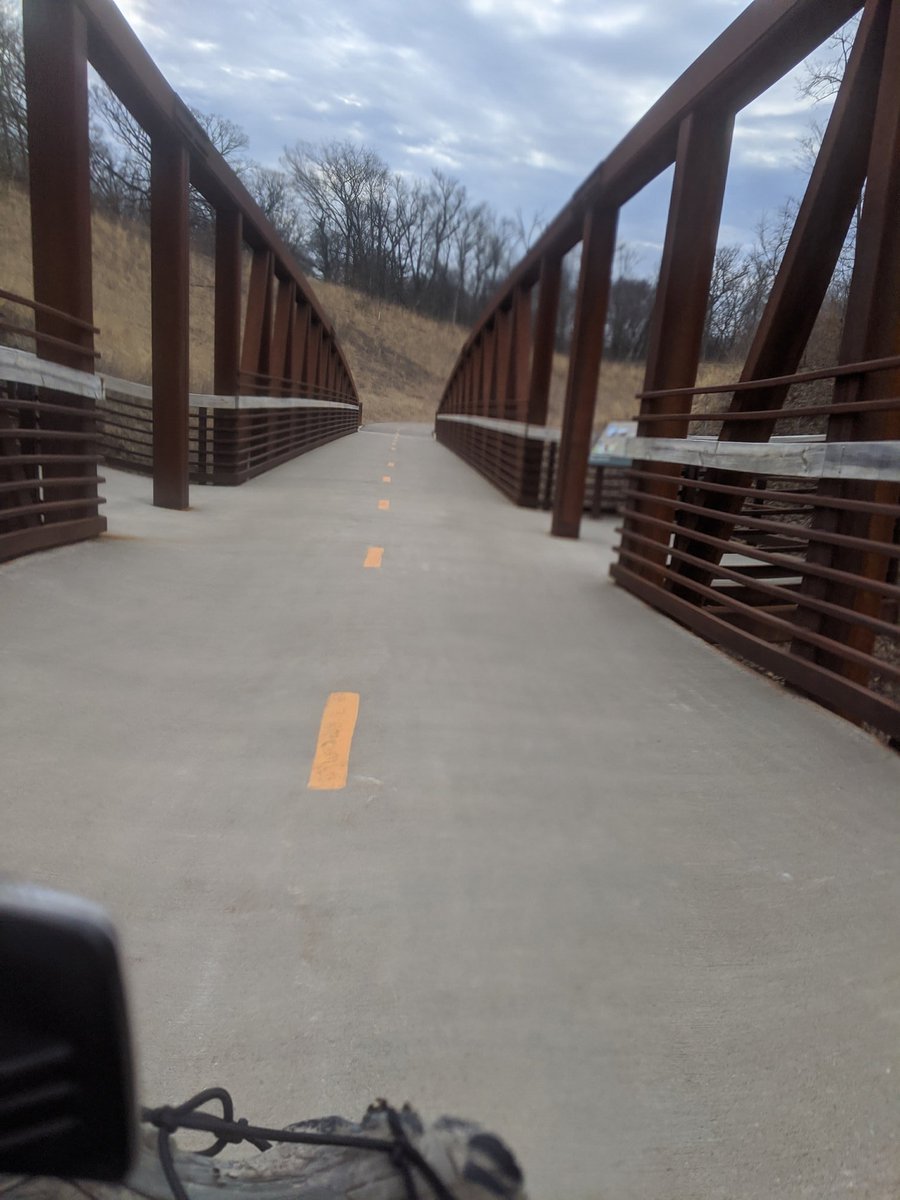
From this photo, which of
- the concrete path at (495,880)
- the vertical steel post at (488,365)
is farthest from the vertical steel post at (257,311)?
the concrete path at (495,880)

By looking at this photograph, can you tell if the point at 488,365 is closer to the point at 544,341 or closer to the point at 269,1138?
the point at 544,341

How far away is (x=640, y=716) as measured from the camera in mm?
4203

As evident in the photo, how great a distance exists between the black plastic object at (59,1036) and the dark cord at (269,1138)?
13.0 inches

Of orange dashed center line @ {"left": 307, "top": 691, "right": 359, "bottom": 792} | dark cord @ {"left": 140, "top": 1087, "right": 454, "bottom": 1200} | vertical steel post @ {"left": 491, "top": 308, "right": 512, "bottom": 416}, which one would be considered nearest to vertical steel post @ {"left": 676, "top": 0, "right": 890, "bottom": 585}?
orange dashed center line @ {"left": 307, "top": 691, "right": 359, "bottom": 792}

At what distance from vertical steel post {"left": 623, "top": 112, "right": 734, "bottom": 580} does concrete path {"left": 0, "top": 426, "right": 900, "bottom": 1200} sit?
98.5 inches

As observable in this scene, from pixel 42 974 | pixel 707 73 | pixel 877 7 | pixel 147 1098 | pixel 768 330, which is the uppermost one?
pixel 707 73

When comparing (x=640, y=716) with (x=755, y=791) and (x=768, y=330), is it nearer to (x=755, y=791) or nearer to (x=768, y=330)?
(x=755, y=791)

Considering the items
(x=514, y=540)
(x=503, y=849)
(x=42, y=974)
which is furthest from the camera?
(x=514, y=540)

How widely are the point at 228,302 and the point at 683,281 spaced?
869 centimetres

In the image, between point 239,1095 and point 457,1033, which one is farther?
point 457,1033

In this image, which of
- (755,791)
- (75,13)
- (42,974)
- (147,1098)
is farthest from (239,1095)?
(75,13)

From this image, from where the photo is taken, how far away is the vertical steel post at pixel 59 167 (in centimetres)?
673

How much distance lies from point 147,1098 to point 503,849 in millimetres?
1331

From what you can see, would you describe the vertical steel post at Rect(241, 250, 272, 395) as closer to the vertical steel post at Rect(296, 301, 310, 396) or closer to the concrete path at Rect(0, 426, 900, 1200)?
the vertical steel post at Rect(296, 301, 310, 396)
